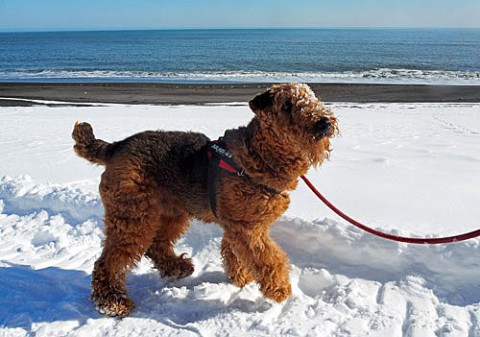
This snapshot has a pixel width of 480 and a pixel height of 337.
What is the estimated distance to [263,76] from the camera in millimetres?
31828

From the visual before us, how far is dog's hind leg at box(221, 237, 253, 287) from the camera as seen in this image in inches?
159

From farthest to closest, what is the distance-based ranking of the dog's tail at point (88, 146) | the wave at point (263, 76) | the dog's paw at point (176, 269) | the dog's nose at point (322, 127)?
the wave at point (263, 76)
the dog's paw at point (176, 269)
the dog's tail at point (88, 146)
the dog's nose at point (322, 127)

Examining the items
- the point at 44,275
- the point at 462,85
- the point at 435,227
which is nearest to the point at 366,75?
the point at 462,85

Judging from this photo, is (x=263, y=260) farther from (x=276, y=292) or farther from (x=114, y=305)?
(x=114, y=305)

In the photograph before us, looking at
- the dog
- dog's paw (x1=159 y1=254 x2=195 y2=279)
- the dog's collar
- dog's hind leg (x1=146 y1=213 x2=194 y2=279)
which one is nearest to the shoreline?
dog's hind leg (x1=146 y1=213 x2=194 y2=279)

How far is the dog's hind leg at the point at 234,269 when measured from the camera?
159 inches

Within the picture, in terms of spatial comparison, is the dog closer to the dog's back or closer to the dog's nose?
the dog's back

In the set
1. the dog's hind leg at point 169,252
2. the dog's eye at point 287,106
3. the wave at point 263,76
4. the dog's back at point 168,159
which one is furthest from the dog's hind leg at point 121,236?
the wave at point 263,76

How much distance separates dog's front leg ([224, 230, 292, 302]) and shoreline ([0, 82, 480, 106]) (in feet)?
52.1

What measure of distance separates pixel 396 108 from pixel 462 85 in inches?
469

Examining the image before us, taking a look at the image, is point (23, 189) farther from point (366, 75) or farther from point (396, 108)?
point (366, 75)

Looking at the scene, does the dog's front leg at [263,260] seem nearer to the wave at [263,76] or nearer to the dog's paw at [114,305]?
the dog's paw at [114,305]

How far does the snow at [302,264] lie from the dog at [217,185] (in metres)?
0.32

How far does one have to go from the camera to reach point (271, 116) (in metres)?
3.20
